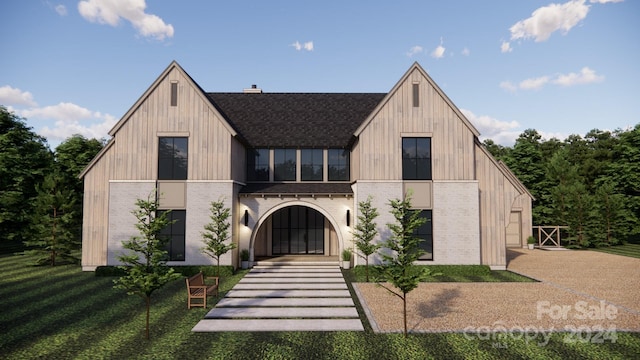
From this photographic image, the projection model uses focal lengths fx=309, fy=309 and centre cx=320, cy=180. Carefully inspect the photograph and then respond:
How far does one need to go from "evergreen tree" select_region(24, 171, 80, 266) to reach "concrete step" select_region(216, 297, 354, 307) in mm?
15408

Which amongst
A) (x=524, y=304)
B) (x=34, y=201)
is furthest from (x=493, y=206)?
(x=34, y=201)

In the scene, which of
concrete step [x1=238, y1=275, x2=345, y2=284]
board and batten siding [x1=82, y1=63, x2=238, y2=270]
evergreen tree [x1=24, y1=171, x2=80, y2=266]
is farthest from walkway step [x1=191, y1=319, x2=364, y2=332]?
evergreen tree [x1=24, y1=171, x2=80, y2=266]

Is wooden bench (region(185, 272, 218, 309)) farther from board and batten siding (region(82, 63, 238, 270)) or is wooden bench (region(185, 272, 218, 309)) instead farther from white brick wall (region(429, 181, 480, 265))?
white brick wall (region(429, 181, 480, 265))

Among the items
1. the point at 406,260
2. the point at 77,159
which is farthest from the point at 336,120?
the point at 77,159

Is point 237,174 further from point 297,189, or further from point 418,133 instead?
point 418,133

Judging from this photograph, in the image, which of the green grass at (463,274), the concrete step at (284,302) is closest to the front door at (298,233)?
the green grass at (463,274)

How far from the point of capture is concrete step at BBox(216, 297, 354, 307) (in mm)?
13125

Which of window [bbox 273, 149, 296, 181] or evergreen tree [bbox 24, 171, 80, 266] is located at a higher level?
window [bbox 273, 149, 296, 181]

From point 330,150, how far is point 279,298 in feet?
41.1

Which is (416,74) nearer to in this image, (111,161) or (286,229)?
(286,229)

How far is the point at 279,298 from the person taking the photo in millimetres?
14109

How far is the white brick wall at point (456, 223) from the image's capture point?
19328mm

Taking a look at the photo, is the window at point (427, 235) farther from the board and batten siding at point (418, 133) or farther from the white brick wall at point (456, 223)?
the board and batten siding at point (418, 133)

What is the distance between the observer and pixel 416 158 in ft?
65.3
